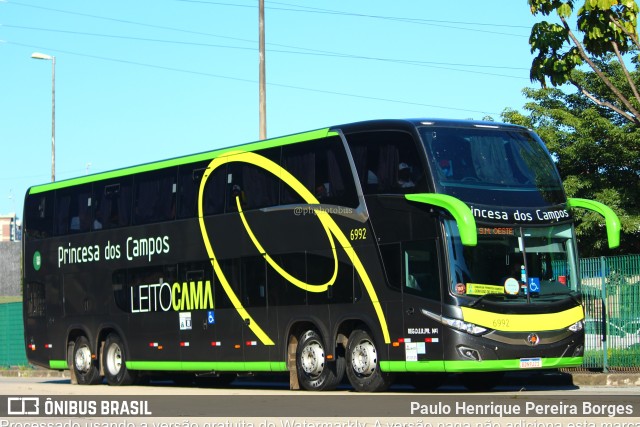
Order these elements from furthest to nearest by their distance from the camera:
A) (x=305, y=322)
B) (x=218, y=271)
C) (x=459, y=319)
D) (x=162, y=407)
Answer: (x=218, y=271), (x=305, y=322), (x=459, y=319), (x=162, y=407)

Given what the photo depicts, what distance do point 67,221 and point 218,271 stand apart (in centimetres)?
581

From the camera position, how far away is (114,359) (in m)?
26.1

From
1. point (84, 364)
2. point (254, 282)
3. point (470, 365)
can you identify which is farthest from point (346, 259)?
point (84, 364)

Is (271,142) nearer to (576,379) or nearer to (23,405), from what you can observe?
(23,405)

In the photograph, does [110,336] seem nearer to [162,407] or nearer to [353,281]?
[353,281]

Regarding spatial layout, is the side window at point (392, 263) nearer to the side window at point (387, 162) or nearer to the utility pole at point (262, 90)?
the side window at point (387, 162)

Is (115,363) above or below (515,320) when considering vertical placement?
below

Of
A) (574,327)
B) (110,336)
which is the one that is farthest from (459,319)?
(110,336)

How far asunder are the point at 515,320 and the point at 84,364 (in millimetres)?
11797

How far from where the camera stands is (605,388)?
19.4 meters

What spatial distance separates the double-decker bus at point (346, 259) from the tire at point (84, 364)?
24 cm

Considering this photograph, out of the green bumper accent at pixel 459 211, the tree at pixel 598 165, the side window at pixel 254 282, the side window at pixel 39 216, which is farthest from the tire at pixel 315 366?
the tree at pixel 598 165

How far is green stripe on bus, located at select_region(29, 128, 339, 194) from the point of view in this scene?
68.3 feet

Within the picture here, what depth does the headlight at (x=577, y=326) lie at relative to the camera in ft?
62.1
